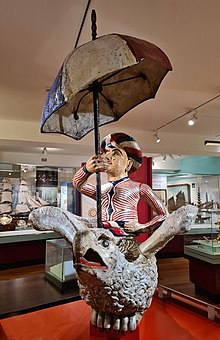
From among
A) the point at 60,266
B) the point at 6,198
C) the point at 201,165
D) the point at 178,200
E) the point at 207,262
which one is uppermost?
the point at 201,165

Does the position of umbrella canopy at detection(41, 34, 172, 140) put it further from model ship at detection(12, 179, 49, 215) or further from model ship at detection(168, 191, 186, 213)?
model ship at detection(168, 191, 186, 213)

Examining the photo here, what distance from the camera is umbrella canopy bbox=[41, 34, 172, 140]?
61 cm

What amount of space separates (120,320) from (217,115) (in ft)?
10.9

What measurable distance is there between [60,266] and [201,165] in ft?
18.2

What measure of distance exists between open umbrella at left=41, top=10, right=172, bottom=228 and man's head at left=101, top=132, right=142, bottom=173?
14cm

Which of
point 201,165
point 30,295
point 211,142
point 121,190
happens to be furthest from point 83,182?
point 201,165

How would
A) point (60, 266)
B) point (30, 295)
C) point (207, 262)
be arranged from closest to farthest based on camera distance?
1. point (30, 295)
2. point (60, 266)
3. point (207, 262)

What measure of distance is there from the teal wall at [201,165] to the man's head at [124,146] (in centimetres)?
662

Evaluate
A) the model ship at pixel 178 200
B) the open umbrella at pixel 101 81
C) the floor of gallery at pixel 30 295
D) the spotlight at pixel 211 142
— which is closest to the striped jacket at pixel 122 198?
the open umbrella at pixel 101 81

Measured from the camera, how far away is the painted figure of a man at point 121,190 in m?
0.86

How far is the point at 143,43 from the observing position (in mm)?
655

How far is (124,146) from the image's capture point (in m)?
0.95

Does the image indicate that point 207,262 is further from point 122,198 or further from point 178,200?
point 178,200

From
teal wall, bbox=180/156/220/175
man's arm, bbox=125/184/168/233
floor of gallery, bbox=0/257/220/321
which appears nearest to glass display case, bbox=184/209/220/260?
floor of gallery, bbox=0/257/220/321
